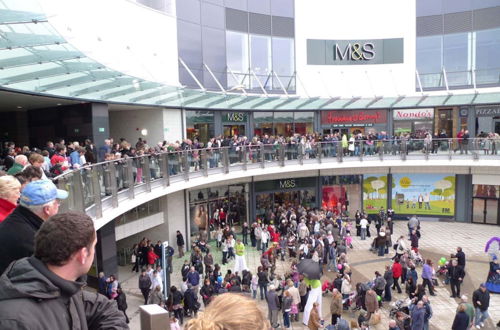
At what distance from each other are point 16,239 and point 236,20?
2509 cm

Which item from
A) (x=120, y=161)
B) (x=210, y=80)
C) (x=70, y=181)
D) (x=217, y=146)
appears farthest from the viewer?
(x=210, y=80)

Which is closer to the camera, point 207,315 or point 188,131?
point 207,315

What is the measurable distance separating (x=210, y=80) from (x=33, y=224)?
22386mm

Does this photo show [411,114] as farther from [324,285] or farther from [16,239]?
[16,239]

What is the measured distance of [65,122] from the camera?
1758 centimetres

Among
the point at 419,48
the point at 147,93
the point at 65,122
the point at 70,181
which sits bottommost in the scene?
the point at 70,181

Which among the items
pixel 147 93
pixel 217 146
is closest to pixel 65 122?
pixel 147 93

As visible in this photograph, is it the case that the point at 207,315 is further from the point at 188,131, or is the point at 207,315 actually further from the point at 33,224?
the point at 188,131

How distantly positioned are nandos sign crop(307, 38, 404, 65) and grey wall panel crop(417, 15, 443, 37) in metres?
1.48

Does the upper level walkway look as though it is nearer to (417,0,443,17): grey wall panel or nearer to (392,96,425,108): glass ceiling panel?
(392,96,425,108): glass ceiling panel

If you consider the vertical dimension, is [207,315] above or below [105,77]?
below

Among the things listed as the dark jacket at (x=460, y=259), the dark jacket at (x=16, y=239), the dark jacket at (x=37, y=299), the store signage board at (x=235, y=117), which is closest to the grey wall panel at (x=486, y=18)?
the store signage board at (x=235, y=117)

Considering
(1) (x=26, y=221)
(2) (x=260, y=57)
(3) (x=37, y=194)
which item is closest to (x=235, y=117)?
(2) (x=260, y=57)

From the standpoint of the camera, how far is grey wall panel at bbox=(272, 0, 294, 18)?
90.0 ft
